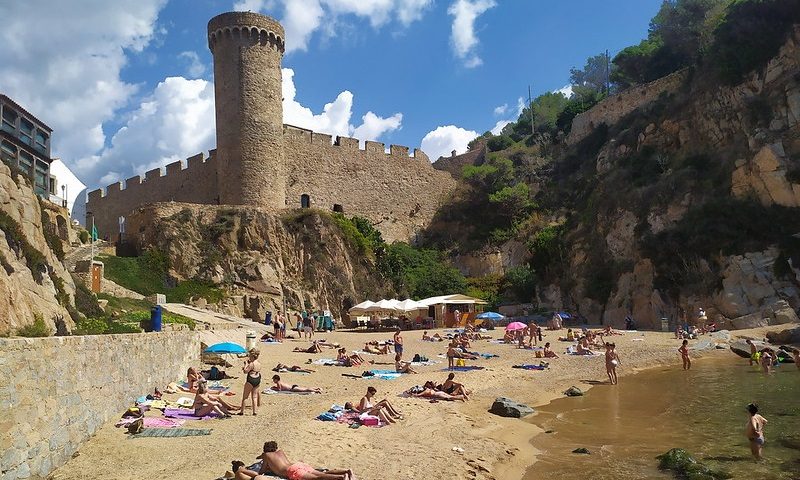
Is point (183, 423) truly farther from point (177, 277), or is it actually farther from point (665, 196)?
point (665, 196)

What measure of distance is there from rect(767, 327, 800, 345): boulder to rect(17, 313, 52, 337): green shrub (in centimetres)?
1846

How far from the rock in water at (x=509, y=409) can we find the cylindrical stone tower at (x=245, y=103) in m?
20.4

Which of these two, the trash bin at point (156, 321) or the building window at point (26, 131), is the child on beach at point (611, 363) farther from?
the building window at point (26, 131)

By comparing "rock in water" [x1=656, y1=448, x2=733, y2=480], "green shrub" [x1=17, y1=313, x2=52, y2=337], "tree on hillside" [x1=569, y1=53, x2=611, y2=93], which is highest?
"tree on hillside" [x1=569, y1=53, x2=611, y2=93]

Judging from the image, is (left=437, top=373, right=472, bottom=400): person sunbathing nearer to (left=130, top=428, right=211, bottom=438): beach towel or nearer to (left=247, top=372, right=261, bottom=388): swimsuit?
(left=247, top=372, right=261, bottom=388): swimsuit

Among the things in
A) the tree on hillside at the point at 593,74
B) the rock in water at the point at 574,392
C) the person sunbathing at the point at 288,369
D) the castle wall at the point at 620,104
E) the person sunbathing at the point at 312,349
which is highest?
the tree on hillside at the point at 593,74

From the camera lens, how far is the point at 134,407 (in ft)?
30.1

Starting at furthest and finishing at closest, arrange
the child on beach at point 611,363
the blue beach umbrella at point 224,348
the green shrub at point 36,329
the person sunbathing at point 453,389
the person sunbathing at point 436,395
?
1. the child on beach at point 611,363
2. the blue beach umbrella at point 224,348
3. the person sunbathing at point 453,389
4. the person sunbathing at point 436,395
5. the green shrub at point 36,329

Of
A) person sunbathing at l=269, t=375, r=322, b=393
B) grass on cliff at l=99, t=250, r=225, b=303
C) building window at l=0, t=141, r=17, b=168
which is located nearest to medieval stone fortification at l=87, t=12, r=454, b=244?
grass on cliff at l=99, t=250, r=225, b=303

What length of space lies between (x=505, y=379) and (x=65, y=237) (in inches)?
640

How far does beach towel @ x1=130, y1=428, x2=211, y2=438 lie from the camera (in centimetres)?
811

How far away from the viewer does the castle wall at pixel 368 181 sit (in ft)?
111

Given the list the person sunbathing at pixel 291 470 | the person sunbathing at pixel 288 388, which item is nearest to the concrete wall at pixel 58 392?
the person sunbathing at pixel 291 470

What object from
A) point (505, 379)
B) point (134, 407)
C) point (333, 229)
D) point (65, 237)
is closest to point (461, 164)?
point (333, 229)
